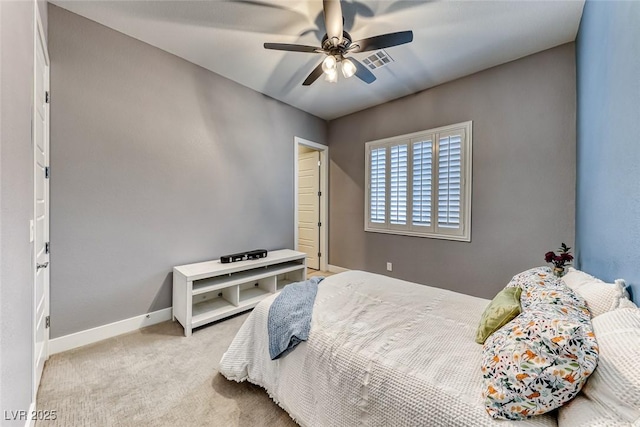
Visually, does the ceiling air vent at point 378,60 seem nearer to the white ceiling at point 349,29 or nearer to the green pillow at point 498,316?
the white ceiling at point 349,29

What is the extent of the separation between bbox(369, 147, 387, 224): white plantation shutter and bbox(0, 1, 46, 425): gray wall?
3.58 m

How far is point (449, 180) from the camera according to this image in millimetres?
3188

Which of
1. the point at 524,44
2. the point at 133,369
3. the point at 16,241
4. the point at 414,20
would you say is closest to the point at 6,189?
the point at 16,241

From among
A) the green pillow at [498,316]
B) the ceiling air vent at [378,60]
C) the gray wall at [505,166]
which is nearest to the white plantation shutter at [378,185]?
the gray wall at [505,166]

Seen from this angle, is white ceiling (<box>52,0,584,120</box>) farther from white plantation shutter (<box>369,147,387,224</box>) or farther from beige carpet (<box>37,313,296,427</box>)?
beige carpet (<box>37,313,296,427</box>)

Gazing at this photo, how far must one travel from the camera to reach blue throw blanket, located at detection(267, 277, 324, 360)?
4.76ft

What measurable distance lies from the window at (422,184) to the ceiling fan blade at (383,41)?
5.52 feet

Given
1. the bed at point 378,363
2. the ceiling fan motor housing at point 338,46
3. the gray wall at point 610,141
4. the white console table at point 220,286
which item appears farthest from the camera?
the white console table at point 220,286

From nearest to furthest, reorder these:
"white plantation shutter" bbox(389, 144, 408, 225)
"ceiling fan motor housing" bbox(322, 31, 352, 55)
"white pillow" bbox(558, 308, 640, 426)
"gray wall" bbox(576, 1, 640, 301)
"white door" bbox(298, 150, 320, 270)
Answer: "white pillow" bbox(558, 308, 640, 426), "gray wall" bbox(576, 1, 640, 301), "ceiling fan motor housing" bbox(322, 31, 352, 55), "white plantation shutter" bbox(389, 144, 408, 225), "white door" bbox(298, 150, 320, 270)

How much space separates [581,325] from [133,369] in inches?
105

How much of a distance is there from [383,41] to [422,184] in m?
2.00

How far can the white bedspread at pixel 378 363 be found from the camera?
0.98 meters

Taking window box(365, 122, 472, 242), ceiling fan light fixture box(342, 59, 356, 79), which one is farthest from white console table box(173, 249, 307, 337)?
ceiling fan light fixture box(342, 59, 356, 79)

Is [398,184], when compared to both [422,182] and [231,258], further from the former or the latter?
[231,258]
